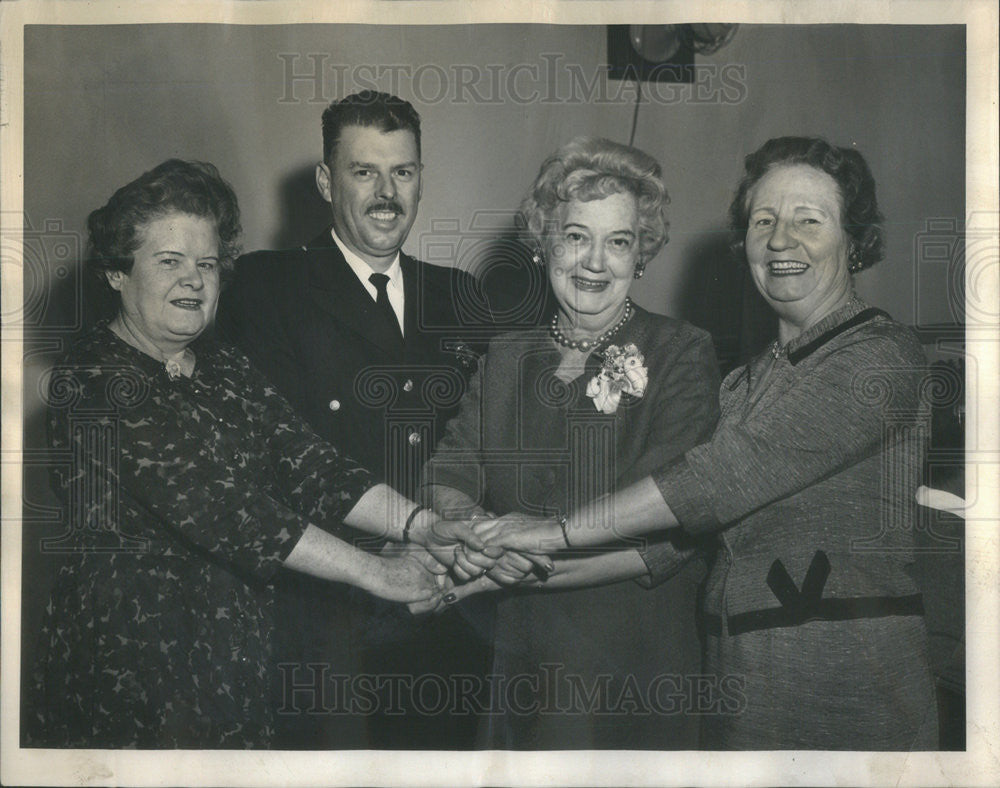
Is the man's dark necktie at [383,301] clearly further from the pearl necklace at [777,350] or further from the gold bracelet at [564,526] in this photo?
the pearl necklace at [777,350]

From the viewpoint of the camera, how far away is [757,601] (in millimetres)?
1831

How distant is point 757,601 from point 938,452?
1.71 feet

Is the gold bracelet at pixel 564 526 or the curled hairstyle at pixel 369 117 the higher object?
the curled hairstyle at pixel 369 117

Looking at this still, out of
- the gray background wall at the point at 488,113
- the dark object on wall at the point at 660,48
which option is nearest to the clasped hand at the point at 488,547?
the gray background wall at the point at 488,113

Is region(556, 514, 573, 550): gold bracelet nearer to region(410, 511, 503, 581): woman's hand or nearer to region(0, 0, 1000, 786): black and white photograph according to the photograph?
region(0, 0, 1000, 786): black and white photograph

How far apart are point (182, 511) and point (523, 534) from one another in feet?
2.33

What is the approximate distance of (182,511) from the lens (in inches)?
72.6

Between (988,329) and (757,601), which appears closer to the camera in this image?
(757,601)

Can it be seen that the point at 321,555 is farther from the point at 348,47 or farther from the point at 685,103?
the point at 685,103

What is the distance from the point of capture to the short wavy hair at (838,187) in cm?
190

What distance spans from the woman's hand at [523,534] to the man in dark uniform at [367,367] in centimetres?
15

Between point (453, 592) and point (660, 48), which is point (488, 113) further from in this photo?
point (453, 592)

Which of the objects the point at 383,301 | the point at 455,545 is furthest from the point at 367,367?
the point at 455,545

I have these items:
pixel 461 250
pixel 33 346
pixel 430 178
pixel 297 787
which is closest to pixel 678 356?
pixel 461 250
